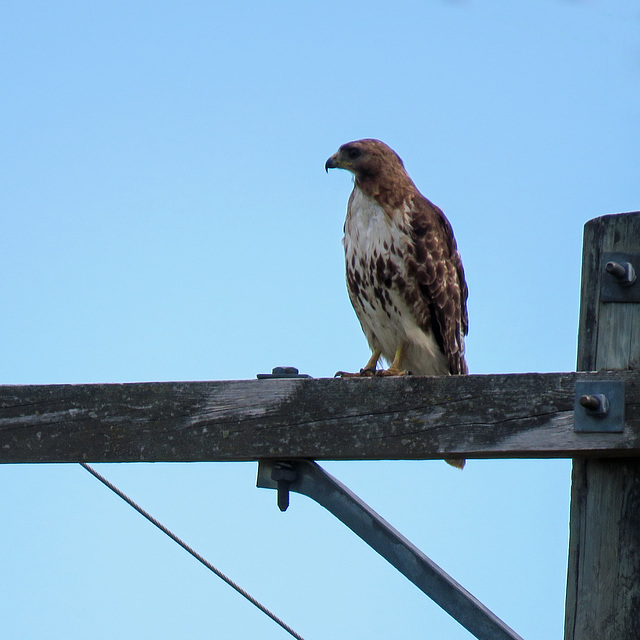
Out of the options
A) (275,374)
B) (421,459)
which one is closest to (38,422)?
(275,374)

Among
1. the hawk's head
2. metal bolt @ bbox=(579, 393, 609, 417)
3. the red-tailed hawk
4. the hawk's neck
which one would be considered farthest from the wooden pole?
the hawk's head

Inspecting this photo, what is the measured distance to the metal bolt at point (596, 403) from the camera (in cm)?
242

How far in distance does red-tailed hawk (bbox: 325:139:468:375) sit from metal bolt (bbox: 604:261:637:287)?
2.00 metres

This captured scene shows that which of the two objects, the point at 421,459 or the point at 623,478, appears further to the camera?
the point at 421,459

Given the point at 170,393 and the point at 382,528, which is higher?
the point at 170,393

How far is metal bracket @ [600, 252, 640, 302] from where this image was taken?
251cm

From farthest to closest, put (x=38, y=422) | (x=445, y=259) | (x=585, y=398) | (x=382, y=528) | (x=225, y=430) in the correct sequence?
(x=445, y=259) < (x=38, y=422) < (x=225, y=430) < (x=382, y=528) < (x=585, y=398)

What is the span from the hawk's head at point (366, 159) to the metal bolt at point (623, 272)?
2.35 m

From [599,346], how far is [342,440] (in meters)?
0.70

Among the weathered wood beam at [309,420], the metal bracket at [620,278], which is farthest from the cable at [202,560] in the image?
the metal bracket at [620,278]

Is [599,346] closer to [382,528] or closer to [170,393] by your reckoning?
[382,528]

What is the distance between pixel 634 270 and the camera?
8.27ft

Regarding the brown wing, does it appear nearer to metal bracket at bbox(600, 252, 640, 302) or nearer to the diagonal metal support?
the diagonal metal support

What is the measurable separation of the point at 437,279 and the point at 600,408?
2.23m
